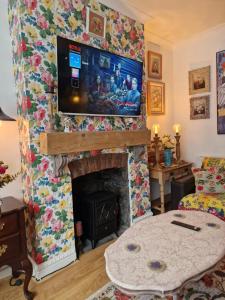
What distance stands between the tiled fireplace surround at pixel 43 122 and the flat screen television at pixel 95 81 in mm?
96

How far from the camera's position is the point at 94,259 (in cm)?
222

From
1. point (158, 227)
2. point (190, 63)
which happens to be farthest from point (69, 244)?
point (190, 63)

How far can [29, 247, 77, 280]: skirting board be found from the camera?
1930 mm

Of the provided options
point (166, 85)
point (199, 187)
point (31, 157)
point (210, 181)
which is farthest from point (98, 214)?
point (166, 85)

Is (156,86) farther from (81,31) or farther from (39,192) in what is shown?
(39,192)

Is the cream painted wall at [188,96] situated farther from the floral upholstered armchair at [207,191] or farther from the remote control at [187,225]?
the remote control at [187,225]

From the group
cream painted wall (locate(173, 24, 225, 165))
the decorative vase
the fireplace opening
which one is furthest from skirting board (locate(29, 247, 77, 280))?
cream painted wall (locate(173, 24, 225, 165))

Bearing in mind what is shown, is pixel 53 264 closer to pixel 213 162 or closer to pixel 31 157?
pixel 31 157

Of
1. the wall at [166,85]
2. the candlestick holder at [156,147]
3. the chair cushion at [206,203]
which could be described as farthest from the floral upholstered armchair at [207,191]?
the wall at [166,85]

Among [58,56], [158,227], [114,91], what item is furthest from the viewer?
[114,91]

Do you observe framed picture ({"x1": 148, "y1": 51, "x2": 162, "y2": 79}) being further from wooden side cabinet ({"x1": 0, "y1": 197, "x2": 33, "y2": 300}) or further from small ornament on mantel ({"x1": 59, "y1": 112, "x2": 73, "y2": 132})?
wooden side cabinet ({"x1": 0, "y1": 197, "x2": 33, "y2": 300})

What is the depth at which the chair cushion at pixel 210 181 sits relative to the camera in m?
2.67

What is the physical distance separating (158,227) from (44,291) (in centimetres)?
107

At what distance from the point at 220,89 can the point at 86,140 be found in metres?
2.23
